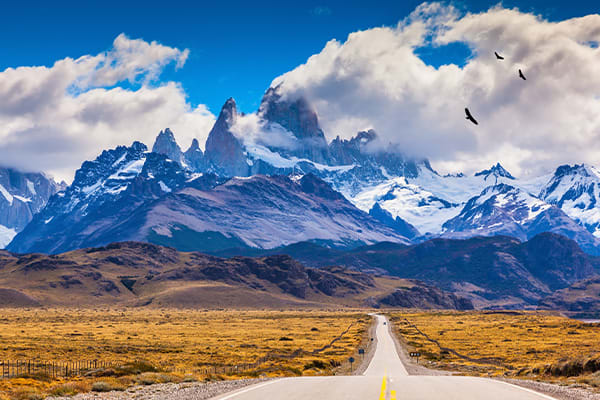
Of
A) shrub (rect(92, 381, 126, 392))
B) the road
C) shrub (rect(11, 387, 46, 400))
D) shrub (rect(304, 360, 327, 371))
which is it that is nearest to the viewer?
the road

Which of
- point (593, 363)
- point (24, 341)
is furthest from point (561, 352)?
point (24, 341)

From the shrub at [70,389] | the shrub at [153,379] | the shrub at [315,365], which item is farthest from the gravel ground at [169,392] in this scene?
the shrub at [315,365]

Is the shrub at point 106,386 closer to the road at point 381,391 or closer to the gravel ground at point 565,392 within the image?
the road at point 381,391

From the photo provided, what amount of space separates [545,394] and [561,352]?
60.7 meters

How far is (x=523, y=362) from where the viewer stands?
76.6 metres

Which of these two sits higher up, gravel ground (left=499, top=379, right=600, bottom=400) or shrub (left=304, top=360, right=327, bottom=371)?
gravel ground (left=499, top=379, right=600, bottom=400)

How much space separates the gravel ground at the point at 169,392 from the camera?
108 ft

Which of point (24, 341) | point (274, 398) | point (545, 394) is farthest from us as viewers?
point (24, 341)

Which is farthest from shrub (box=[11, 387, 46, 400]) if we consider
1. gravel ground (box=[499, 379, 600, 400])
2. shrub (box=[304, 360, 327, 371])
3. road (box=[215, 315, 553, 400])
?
shrub (box=[304, 360, 327, 371])

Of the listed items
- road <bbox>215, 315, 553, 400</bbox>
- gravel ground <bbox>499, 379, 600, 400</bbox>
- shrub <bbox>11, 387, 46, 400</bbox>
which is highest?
shrub <bbox>11, 387, 46, 400</bbox>

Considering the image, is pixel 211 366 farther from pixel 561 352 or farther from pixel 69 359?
pixel 561 352

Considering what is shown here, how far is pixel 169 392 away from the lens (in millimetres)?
36000

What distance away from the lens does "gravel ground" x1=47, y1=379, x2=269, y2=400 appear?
3293cm

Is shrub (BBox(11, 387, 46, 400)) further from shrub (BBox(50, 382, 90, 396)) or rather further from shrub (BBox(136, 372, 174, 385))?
shrub (BBox(136, 372, 174, 385))
